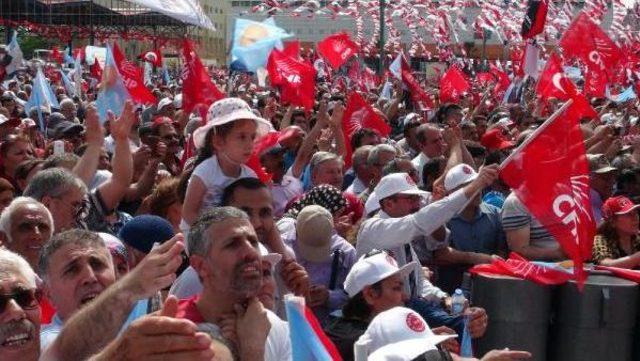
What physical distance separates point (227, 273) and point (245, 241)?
0.52 feet

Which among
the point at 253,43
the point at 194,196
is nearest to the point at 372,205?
the point at 194,196

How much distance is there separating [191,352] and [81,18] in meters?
37.1

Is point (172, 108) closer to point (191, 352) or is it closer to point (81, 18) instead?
point (191, 352)

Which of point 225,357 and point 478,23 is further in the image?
point 478,23

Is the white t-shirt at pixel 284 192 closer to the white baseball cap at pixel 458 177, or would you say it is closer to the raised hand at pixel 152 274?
the white baseball cap at pixel 458 177

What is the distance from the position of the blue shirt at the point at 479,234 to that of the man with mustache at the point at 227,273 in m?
3.10

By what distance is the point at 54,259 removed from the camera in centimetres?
368

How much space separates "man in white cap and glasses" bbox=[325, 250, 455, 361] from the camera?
468cm

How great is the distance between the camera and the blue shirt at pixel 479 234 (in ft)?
21.9

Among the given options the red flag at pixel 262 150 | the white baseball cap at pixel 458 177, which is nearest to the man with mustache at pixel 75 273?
the red flag at pixel 262 150

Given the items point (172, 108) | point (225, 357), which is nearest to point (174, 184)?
point (225, 357)

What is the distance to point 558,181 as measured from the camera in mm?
5621

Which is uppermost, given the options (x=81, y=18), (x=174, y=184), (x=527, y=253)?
(x=174, y=184)

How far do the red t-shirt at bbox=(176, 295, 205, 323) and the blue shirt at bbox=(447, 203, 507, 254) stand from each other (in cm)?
327
